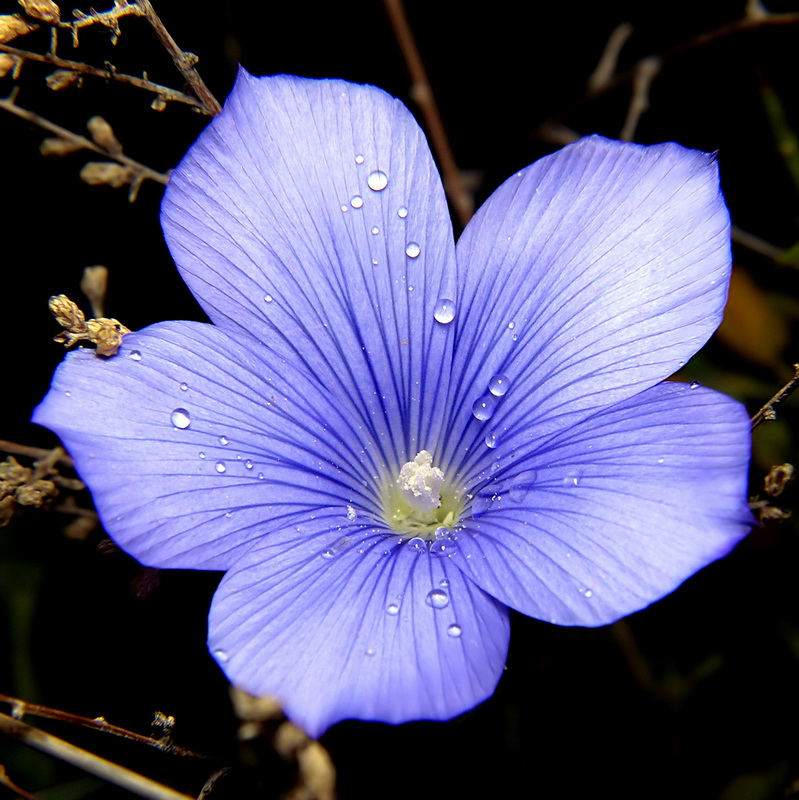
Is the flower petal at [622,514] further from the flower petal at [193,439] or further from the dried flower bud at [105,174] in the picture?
the dried flower bud at [105,174]

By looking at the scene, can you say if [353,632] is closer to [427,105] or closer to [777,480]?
[777,480]

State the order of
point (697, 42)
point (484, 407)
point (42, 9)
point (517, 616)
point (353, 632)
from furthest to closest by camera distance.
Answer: point (697, 42) → point (517, 616) → point (484, 407) → point (42, 9) → point (353, 632)

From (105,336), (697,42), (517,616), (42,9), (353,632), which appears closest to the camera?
(353,632)

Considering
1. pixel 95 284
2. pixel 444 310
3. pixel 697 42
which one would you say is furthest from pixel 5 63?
pixel 697 42

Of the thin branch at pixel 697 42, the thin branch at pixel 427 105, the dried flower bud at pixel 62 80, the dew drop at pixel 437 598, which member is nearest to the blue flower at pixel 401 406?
the dew drop at pixel 437 598

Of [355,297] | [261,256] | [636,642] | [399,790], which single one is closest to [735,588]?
[636,642]

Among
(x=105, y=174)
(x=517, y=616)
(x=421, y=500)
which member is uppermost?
(x=105, y=174)

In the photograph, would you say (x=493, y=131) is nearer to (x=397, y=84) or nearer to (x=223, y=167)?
(x=397, y=84)
